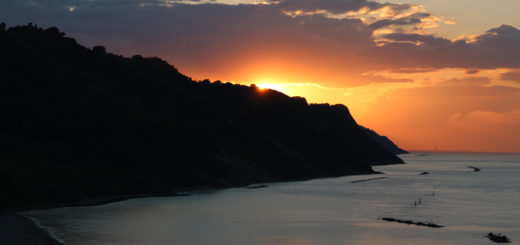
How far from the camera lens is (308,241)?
235 ft

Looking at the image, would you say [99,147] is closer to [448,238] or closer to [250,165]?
[250,165]

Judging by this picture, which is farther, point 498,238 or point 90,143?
point 90,143

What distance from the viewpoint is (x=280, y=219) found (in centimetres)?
9325

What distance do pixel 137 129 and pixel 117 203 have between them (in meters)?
54.6

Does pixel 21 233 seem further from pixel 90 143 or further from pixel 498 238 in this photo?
pixel 90 143

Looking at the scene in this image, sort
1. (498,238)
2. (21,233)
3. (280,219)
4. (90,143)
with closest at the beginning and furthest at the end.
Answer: (21,233) → (498,238) → (280,219) → (90,143)

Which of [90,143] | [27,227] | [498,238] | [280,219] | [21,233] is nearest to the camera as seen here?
[21,233]

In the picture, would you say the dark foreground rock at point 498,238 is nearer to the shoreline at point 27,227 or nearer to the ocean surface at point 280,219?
the ocean surface at point 280,219

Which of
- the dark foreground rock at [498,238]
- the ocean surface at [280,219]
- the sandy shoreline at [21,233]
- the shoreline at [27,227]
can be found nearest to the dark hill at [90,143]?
the shoreline at [27,227]

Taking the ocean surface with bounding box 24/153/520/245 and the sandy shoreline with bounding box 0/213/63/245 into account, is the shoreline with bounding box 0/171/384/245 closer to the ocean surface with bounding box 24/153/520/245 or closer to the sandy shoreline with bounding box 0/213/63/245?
the sandy shoreline with bounding box 0/213/63/245

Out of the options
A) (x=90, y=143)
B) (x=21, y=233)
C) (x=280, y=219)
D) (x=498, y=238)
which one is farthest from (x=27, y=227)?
(x=90, y=143)

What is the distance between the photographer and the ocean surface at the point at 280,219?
72.1m

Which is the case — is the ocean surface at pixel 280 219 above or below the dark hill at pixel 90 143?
below

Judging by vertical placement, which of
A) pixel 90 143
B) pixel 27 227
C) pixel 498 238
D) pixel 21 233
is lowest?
pixel 498 238
